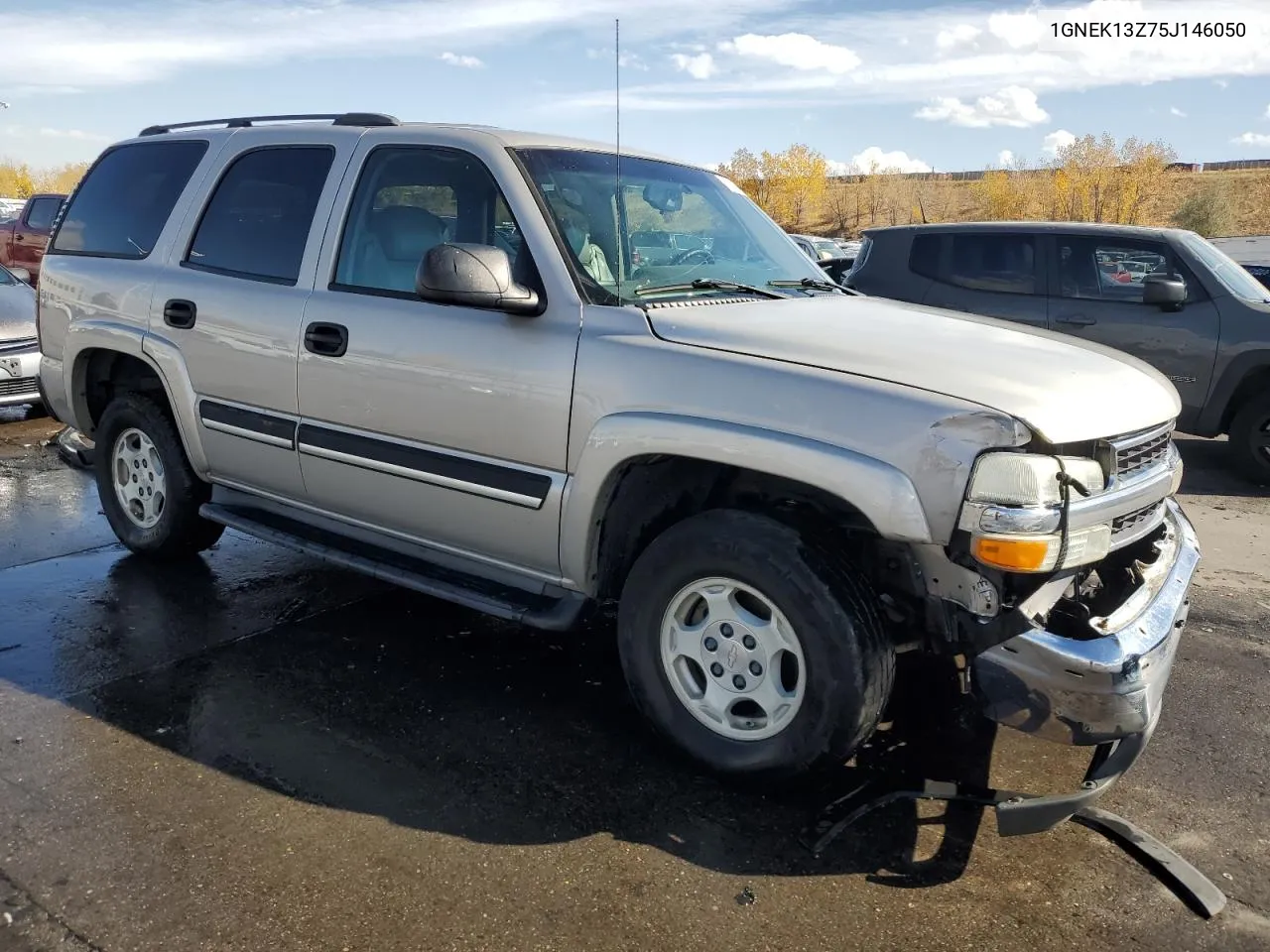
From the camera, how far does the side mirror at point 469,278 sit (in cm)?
325

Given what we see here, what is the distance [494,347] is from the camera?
11.4 feet

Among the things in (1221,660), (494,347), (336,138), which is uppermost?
(336,138)

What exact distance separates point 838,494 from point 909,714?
1325 millimetres

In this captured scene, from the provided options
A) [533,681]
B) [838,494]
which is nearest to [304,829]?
[533,681]

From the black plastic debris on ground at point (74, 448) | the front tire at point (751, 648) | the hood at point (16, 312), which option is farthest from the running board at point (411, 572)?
the hood at point (16, 312)

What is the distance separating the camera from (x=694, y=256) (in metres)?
3.85

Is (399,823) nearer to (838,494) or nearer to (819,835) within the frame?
(819,835)

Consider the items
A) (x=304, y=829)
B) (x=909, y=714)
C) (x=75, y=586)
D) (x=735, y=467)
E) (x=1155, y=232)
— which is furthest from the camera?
(x=1155, y=232)

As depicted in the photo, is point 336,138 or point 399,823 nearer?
point 399,823

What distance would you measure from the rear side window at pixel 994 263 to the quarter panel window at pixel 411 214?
565cm

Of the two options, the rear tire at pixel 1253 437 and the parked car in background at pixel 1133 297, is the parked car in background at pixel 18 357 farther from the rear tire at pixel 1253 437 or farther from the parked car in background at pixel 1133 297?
the rear tire at pixel 1253 437

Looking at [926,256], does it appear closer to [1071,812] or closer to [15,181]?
[1071,812]

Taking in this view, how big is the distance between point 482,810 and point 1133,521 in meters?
2.15

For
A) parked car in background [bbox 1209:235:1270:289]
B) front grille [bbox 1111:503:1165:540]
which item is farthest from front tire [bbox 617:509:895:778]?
parked car in background [bbox 1209:235:1270:289]
